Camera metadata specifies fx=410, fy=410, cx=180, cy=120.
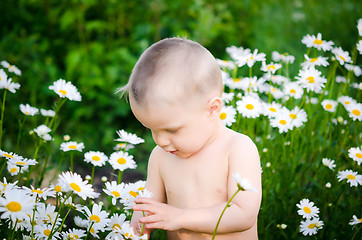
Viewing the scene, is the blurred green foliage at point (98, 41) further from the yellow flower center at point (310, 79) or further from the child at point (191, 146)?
the child at point (191, 146)

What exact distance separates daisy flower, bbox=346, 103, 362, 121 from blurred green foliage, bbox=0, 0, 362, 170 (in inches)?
49.8

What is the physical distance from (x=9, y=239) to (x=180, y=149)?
565 mm

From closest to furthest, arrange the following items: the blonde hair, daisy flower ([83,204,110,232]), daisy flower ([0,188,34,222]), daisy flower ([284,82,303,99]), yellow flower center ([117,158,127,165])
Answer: daisy flower ([0,188,34,222]) → the blonde hair → daisy flower ([83,204,110,232]) → yellow flower center ([117,158,127,165]) → daisy flower ([284,82,303,99])

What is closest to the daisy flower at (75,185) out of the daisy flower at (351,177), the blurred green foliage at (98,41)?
the daisy flower at (351,177)

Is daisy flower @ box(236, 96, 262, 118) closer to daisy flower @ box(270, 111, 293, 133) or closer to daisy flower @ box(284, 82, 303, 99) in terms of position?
daisy flower @ box(270, 111, 293, 133)

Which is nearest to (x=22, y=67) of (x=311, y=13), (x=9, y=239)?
(x=9, y=239)

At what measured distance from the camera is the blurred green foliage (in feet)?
10.4

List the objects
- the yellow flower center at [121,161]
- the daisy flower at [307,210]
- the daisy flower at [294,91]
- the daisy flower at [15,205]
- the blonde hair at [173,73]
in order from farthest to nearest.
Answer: the daisy flower at [294,91] → the yellow flower center at [121,161] → the daisy flower at [307,210] → the blonde hair at [173,73] → the daisy flower at [15,205]

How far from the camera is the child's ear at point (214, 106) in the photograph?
1229 mm

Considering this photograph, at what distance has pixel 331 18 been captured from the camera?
190 inches

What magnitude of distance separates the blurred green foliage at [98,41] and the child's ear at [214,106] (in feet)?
5.87

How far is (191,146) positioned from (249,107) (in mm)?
574

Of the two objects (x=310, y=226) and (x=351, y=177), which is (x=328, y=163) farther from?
(x=310, y=226)

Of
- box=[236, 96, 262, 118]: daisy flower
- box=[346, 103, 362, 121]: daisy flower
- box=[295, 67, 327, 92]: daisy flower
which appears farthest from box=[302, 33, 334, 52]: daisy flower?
box=[236, 96, 262, 118]: daisy flower
